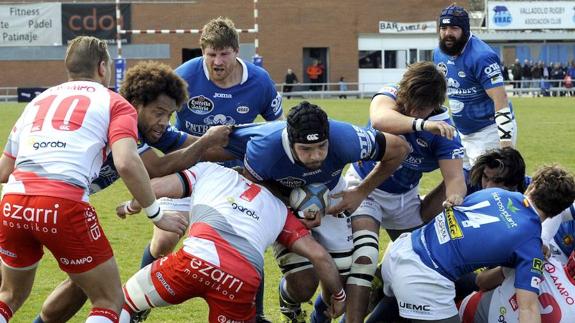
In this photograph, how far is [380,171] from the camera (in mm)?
5734

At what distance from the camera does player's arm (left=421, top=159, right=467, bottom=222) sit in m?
5.61

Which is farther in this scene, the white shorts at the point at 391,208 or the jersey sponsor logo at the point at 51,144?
the white shorts at the point at 391,208

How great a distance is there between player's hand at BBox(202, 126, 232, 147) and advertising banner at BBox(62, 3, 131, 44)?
37.2 m

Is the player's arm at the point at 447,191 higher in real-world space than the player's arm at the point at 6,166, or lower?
lower

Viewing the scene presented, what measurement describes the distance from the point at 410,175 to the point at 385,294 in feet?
3.06

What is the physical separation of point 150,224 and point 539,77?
1478 inches

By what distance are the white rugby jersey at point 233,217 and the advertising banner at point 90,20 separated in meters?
37.6

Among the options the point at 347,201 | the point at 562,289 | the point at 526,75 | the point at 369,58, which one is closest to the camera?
the point at 562,289

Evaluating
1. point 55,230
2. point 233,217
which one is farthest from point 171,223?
point 55,230

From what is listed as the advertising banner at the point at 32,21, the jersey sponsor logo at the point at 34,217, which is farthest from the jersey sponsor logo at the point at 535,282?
the advertising banner at the point at 32,21

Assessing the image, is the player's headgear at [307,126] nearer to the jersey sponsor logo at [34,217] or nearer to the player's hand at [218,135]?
the player's hand at [218,135]

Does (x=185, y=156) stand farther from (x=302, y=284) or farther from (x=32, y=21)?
(x=32, y=21)

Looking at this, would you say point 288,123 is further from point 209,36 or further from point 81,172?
point 209,36

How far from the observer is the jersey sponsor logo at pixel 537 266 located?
5.01 m
